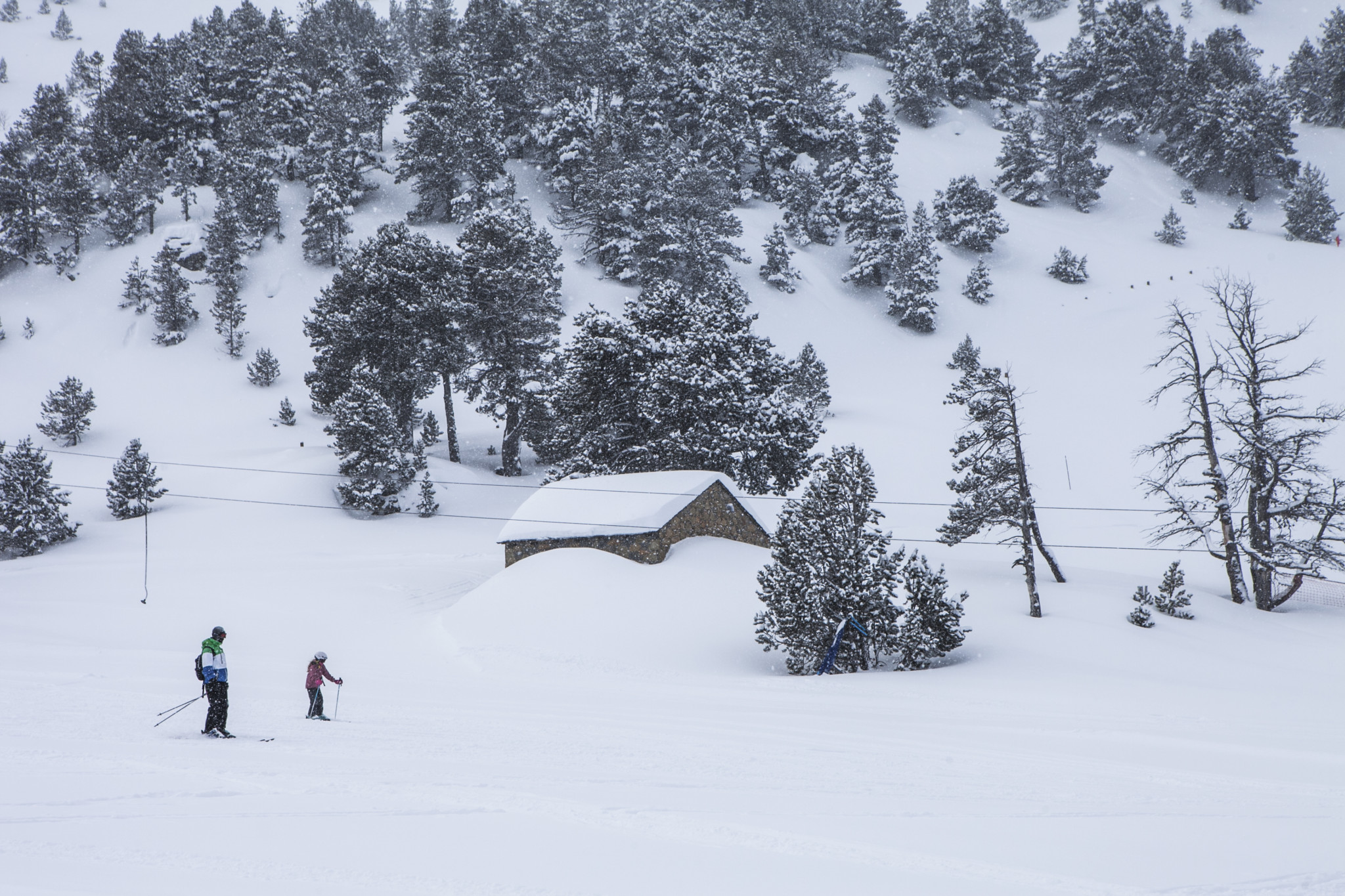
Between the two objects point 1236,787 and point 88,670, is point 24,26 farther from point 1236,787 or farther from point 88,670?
point 1236,787

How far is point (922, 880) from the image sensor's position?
18.8 ft

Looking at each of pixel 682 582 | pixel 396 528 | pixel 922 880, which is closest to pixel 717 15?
pixel 396 528

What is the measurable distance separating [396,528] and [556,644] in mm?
17588

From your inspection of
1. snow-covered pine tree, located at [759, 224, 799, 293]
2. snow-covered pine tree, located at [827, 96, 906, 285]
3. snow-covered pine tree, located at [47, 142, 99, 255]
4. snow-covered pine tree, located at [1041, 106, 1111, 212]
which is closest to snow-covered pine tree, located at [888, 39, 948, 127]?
snow-covered pine tree, located at [1041, 106, 1111, 212]

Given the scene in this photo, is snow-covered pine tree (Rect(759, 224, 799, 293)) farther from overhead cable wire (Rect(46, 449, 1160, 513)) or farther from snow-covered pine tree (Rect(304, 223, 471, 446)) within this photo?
snow-covered pine tree (Rect(304, 223, 471, 446))

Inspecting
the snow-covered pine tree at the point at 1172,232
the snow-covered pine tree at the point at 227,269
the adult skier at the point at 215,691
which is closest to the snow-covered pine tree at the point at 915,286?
the snow-covered pine tree at the point at 1172,232

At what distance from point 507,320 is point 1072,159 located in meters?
64.4

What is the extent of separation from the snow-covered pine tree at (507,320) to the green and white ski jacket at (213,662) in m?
28.3

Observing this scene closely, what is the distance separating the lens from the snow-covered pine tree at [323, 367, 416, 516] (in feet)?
114

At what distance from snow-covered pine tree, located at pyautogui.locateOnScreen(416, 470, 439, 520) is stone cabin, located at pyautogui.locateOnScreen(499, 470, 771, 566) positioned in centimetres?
1103

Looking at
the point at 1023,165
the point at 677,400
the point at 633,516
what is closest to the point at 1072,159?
the point at 1023,165

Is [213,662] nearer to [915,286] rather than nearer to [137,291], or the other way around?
[137,291]

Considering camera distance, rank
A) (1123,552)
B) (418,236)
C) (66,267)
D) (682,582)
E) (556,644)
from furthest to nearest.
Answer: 1. (66,267)
2. (418,236)
3. (1123,552)
4. (682,582)
5. (556,644)

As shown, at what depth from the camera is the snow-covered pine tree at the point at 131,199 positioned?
56.2 meters
